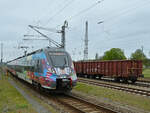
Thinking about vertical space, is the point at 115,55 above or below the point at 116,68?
above

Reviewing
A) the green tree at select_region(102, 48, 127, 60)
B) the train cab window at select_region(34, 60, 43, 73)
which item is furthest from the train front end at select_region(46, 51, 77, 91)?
the green tree at select_region(102, 48, 127, 60)

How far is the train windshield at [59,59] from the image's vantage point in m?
10.8

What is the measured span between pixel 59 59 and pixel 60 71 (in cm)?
100

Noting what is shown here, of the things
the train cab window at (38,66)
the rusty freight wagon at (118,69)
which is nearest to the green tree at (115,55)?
the rusty freight wagon at (118,69)

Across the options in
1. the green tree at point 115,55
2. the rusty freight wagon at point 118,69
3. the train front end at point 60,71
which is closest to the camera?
the train front end at point 60,71

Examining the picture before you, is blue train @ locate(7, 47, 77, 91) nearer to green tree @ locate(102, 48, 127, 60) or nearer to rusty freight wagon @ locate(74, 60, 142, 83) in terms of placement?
rusty freight wagon @ locate(74, 60, 142, 83)

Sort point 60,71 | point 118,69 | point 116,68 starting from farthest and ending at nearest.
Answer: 1. point 116,68
2. point 118,69
3. point 60,71

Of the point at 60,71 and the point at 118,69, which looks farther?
the point at 118,69

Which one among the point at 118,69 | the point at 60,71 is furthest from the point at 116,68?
the point at 60,71

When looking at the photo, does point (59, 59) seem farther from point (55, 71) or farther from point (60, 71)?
point (55, 71)

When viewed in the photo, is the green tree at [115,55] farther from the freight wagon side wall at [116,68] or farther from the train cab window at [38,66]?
the train cab window at [38,66]

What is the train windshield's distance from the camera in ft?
35.3

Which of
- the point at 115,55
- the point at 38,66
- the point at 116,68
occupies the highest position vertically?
the point at 115,55

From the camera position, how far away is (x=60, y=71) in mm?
10352
